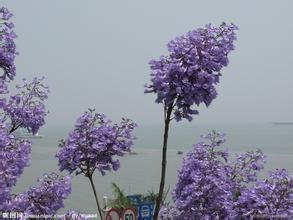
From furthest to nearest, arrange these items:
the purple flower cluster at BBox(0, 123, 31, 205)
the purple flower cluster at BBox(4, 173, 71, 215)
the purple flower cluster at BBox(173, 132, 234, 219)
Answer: the purple flower cluster at BBox(173, 132, 234, 219) < the purple flower cluster at BBox(4, 173, 71, 215) < the purple flower cluster at BBox(0, 123, 31, 205)

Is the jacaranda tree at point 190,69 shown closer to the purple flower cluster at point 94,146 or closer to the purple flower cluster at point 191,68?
the purple flower cluster at point 191,68

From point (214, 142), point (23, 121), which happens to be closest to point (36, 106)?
point (23, 121)

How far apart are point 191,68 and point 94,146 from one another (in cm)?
129

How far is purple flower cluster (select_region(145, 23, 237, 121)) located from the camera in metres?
3.33

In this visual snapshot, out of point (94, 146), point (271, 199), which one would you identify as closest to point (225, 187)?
point (271, 199)

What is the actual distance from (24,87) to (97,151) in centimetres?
82

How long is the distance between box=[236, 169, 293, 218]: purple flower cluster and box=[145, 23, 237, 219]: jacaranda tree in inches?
33.3

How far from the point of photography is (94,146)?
4.25m

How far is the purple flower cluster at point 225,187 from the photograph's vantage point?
12.3 feet

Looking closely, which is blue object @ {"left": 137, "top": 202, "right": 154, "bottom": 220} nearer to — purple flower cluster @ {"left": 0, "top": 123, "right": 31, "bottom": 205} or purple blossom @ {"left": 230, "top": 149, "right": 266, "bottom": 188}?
purple blossom @ {"left": 230, "top": 149, "right": 266, "bottom": 188}

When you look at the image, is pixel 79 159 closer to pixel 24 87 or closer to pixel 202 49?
pixel 24 87

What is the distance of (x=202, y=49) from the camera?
345cm

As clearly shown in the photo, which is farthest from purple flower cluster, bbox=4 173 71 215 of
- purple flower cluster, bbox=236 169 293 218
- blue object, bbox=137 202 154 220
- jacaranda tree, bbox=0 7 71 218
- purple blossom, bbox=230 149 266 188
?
blue object, bbox=137 202 154 220

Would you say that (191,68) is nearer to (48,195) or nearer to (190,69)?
(190,69)
